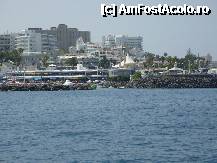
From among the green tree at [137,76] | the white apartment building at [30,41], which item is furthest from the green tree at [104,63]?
the white apartment building at [30,41]

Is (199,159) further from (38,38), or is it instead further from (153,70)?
(38,38)

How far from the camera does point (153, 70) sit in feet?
471

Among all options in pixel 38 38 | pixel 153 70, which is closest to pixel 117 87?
pixel 153 70

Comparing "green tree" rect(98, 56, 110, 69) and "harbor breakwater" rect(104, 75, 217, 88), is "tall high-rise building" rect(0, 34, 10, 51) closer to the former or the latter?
"green tree" rect(98, 56, 110, 69)

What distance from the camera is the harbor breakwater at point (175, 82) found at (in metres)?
124

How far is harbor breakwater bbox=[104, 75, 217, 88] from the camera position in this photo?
4889 inches

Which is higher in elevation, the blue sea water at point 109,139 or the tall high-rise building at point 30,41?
the tall high-rise building at point 30,41

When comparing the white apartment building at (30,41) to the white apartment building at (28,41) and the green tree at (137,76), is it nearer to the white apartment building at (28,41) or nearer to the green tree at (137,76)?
the white apartment building at (28,41)

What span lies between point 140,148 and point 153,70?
11871 centimetres

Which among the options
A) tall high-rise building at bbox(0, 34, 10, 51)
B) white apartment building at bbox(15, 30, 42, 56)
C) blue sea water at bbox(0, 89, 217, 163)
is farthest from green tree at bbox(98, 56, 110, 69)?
blue sea water at bbox(0, 89, 217, 163)

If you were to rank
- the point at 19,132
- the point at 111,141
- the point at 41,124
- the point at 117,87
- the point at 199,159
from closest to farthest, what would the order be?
the point at 199,159 < the point at 111,141 < the point at 19,132 < the point at 41,124 < the point at 117,87

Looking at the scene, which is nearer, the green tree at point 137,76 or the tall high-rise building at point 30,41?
the green tree at point 137,76


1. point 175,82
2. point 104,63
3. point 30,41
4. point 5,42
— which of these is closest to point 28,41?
point 30,41

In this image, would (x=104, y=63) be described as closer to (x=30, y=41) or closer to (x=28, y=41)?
(x=30, y=41)
